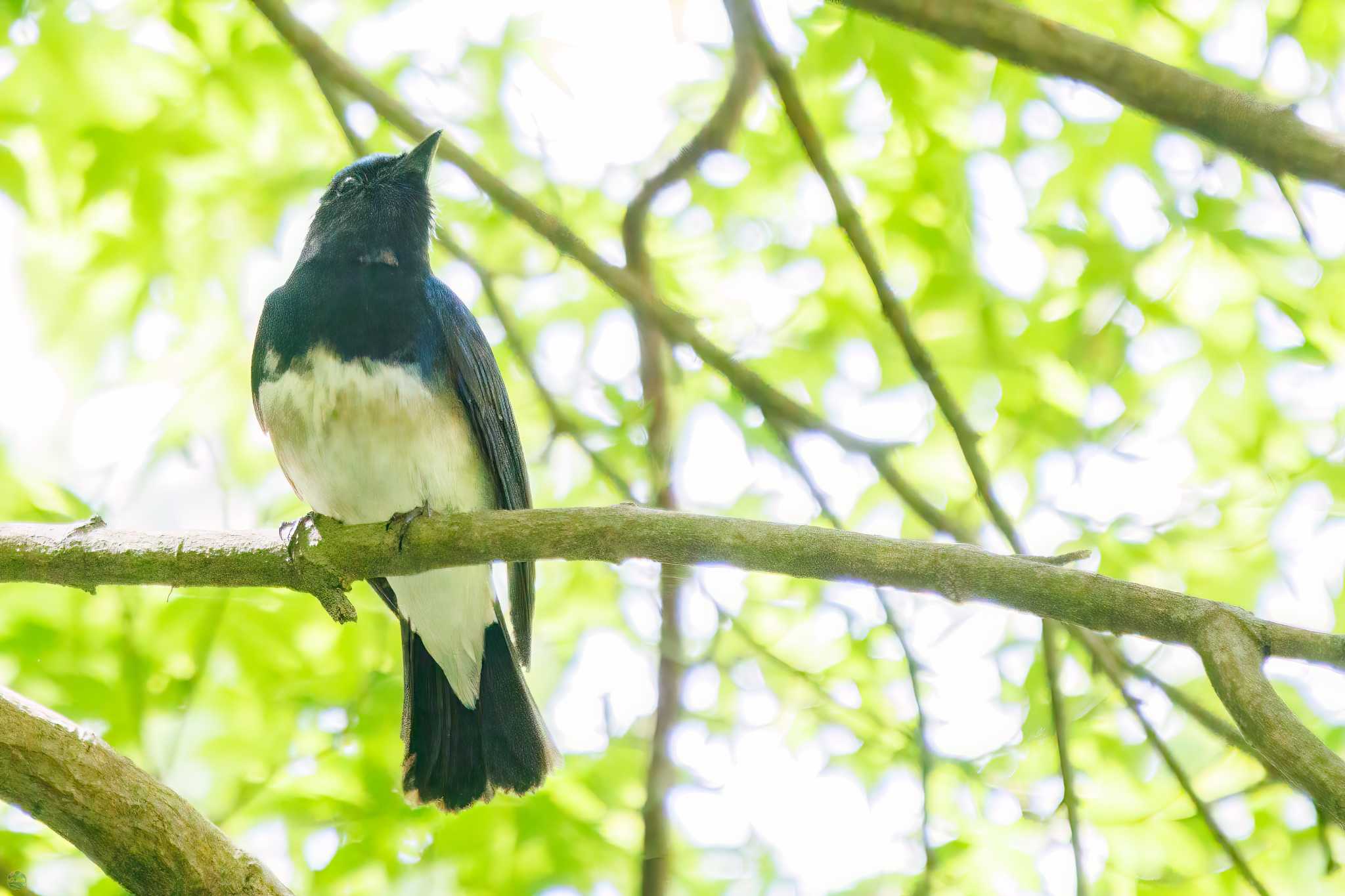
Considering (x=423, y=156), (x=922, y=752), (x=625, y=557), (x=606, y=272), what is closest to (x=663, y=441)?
(x=606, y=272)

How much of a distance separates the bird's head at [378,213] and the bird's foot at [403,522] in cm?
128

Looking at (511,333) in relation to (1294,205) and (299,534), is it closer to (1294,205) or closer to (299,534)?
(299,534)

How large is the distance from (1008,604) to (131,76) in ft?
12.3

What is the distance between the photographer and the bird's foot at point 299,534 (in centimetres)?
301

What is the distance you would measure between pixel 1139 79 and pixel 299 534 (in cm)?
240

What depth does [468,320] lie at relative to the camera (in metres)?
4.30

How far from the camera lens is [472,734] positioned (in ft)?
13.7

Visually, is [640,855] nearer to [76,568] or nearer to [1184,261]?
[76,568]

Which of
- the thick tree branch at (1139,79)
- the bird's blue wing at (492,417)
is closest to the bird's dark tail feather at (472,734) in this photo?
the bird's blue wing at (492,417)

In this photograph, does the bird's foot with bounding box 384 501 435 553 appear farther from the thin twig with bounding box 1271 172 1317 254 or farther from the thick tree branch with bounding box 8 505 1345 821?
the thin twig with bounding box 1271 172 1317 254

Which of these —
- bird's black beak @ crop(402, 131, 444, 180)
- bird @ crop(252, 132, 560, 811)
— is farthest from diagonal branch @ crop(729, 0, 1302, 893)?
bird @ crop(252, 132, 560, 811)

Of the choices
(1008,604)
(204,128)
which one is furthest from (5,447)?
(1008,604)

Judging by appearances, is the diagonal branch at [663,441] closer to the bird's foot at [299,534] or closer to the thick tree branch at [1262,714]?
the bird's foot at [299,534]

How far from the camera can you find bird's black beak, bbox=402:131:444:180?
421 centimetres
